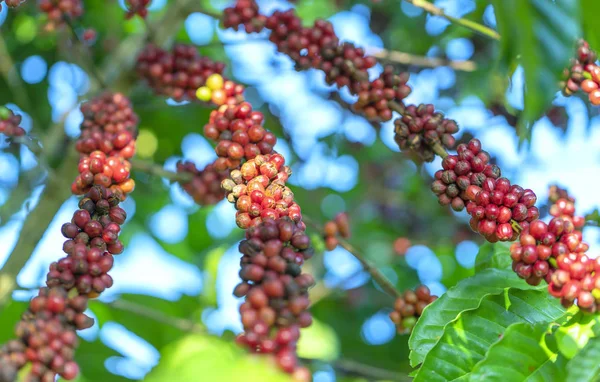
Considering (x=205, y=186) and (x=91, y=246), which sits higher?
(x=91, y=246)

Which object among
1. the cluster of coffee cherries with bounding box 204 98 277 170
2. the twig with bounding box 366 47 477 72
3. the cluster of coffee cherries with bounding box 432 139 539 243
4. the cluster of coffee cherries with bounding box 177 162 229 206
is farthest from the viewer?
the twig with bounding box 366 47 477 72

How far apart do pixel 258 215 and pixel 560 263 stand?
65 cm

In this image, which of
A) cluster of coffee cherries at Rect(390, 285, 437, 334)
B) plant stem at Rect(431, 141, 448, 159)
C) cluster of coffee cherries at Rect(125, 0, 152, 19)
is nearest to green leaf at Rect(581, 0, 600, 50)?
plant stem at Rect(431, 141, 448, 159)

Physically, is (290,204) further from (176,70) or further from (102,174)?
(176,70)

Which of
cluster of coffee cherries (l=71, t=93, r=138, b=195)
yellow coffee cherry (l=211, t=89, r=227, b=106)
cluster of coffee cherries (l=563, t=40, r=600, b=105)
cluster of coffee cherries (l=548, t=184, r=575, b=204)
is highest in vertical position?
cluster of coffee cherries (l=563, t=40, r=600, b=105)

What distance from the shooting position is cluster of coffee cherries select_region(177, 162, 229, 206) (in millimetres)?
2291

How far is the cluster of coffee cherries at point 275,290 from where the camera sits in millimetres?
1233

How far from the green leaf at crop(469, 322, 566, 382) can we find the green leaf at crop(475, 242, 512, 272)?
1.45ft

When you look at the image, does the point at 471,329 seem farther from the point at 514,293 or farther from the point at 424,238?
the point at 424,238

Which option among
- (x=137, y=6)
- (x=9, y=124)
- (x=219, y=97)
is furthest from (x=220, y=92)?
(x=9, y=124)

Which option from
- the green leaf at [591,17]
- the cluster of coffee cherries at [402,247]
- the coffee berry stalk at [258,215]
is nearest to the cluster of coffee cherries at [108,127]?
the coffee berry stalk at [258,215]

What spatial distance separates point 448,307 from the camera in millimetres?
1869

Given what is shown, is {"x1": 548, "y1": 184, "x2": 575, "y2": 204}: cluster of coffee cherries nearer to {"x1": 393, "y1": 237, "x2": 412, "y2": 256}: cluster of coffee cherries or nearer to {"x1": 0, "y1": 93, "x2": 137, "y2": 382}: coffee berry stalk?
{"x1": 0, "y1": 93, "x2": 137, "y2": 382}: coffee berry stalk

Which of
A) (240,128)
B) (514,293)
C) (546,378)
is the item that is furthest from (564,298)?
(240,128)
